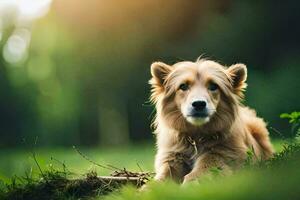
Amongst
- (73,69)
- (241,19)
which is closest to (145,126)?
(241,19)

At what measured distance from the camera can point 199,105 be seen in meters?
9.34

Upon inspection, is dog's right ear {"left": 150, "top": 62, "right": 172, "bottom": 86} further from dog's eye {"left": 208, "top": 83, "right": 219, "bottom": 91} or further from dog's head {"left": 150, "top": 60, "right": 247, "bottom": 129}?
dog's eye {"left": 208, "top": 83, "right": 219, "bottom": 91}

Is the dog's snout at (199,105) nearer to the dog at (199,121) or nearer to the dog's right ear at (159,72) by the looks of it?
the dog at (199,121)

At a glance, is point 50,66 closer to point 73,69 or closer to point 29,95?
point 29,95

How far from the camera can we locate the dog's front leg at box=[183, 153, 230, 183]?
8.91m

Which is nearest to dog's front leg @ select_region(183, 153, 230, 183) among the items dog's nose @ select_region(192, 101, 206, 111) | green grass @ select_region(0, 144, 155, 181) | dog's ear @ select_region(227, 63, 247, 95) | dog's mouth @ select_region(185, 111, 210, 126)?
dog's mouth @ select_region(185, 111, 210, 126)

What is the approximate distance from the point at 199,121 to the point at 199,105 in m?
0.17

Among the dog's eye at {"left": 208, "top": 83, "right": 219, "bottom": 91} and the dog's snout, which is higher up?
the dog's eye at {"left": 208, "top": 83, "right": 219, "bottom": 91}

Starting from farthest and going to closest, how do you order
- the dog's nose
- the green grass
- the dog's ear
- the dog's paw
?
the dog's ear → the green grass → the dog's nose → the dog's paw

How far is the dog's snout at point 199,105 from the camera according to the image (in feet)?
30.6

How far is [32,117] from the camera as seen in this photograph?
45062mm

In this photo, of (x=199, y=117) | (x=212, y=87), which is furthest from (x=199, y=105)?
(x=212, y=87)

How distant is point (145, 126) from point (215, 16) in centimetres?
498

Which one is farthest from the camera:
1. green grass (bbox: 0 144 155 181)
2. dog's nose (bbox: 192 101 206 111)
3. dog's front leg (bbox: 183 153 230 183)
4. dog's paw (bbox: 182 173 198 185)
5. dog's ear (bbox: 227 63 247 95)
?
dog's ear (bbox: 227 63 247 95)
